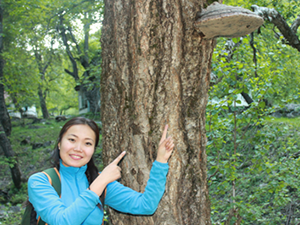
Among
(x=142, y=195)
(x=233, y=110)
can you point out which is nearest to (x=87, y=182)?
(x=142, y=195)

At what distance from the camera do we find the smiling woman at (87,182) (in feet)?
4.96

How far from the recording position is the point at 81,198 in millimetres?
1483

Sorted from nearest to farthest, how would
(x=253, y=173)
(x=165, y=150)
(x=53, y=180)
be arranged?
(x=53, y=180) → (x=165, y=150) → (x=253, y=173)

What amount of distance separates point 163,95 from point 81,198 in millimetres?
887

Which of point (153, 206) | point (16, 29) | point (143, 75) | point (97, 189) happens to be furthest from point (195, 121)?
point (16, 29)

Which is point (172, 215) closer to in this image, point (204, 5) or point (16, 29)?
point (204, 5)

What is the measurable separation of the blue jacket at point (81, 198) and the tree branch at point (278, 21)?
3.25m

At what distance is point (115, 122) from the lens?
6.36 feet

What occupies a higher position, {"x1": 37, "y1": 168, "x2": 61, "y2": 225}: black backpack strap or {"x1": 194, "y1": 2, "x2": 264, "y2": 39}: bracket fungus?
{"x1": 194, "y1": 2, "x2": 264, "y2": 39}: bracket fungus

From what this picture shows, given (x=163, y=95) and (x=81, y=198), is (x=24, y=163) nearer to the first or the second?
(x=81, y=198)

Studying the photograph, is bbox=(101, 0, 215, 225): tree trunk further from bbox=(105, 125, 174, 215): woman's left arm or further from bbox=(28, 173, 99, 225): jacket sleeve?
bbox=(28, 173, 99, 225): jacket sleeve

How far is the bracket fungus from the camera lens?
1518 millimetres

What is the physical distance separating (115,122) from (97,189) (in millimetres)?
562


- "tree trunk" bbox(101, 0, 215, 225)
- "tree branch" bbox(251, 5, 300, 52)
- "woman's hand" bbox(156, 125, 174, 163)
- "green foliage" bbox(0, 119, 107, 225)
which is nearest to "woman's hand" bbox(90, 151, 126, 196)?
"tree trunk" bbox(101, 0, 215, 225)
